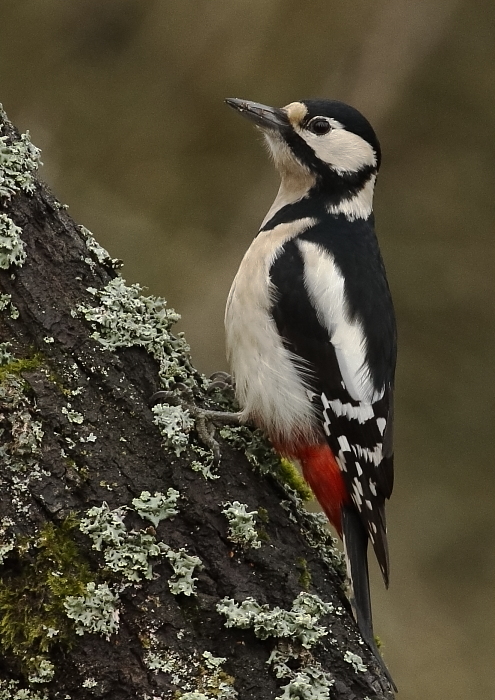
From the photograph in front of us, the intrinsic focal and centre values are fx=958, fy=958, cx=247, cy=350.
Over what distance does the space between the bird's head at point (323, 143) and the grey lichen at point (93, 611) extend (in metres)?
1.68

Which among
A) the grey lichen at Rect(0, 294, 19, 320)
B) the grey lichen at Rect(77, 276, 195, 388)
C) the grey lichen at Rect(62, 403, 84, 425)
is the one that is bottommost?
the grey lichen at Rect(62, 403, 84, 425)

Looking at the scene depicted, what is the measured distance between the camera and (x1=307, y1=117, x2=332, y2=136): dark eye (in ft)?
10.3

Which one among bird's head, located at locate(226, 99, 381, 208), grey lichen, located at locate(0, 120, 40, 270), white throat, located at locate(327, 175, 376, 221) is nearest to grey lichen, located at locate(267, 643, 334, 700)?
grey lichen, located at locate(0, 120, 40, 270)

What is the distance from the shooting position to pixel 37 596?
71.8 inches

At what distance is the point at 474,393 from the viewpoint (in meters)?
4.88

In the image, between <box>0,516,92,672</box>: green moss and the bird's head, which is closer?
<box>0,516,92,672</box>: green moss

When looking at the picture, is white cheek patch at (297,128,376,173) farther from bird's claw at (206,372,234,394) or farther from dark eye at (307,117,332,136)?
bird's claw at (206,372,234,394)

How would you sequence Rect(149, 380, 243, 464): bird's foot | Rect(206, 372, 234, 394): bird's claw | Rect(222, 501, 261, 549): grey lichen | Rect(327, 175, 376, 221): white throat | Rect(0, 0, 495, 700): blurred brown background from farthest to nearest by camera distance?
1. Rect(0, 0, 495, 700): blurred brown background
2. Rect(327, 175, 376, 221): white throat
3. Rect(206, 372, 234, 394): bird's claw
4. Rect(149, 380, 243, 464): bird's foot
5. Rect(222, 501, 261, 549): grey lichen

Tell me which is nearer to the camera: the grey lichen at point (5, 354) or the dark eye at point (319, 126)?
the grey lichen at point (5, 354)

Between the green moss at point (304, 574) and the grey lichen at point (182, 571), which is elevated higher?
the green moss at point (304, 574)

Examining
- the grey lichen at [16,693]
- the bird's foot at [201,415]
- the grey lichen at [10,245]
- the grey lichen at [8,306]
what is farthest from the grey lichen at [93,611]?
the grey lichen at [10,245]

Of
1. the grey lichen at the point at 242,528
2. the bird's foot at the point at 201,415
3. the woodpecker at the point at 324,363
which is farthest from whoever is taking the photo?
the woodpecker at the point at 324,363

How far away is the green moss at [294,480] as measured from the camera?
2584 mm

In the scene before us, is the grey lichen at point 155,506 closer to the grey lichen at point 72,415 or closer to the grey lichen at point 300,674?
the grey lichen at point 72,415
